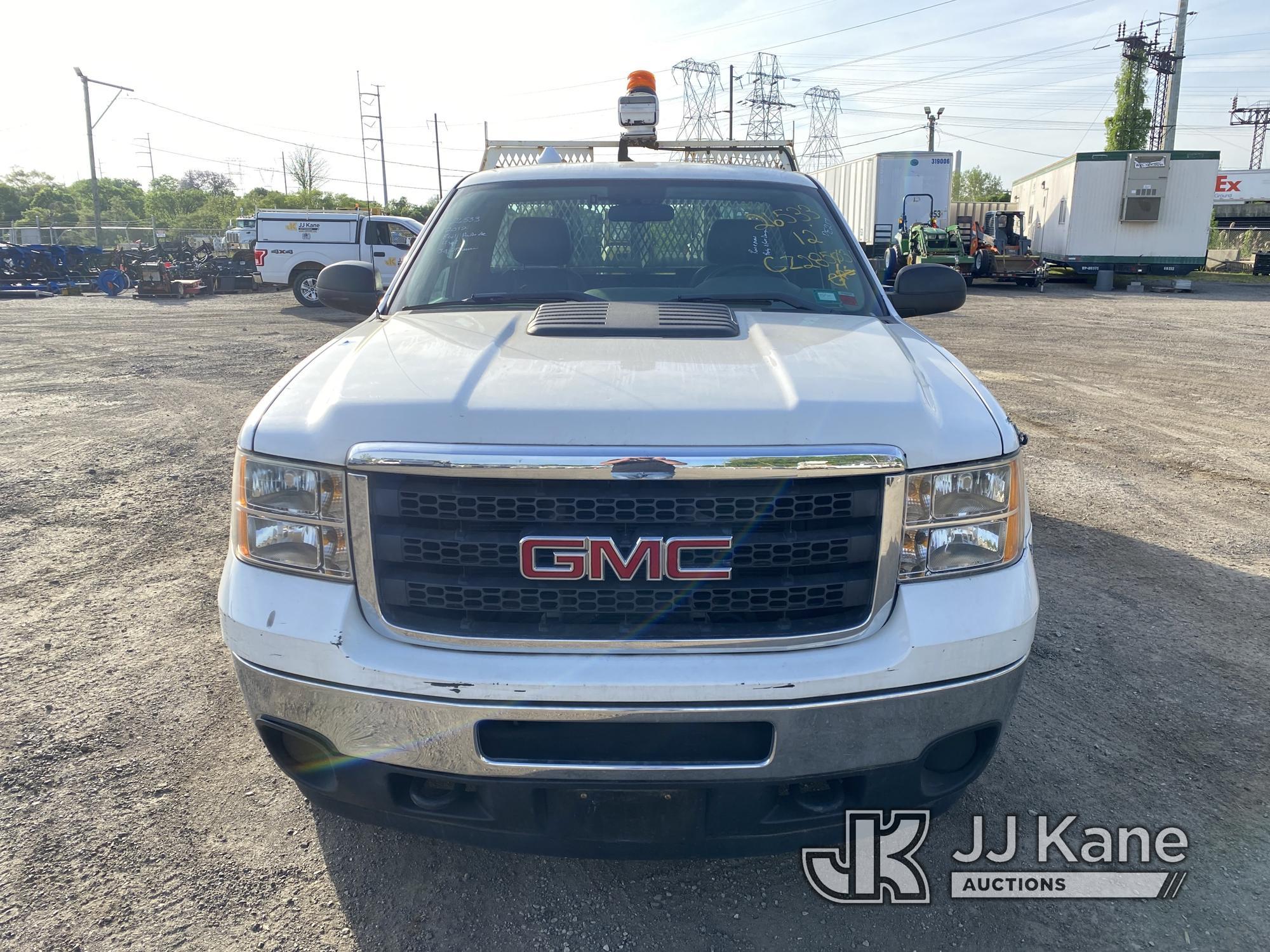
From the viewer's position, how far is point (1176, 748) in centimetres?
299

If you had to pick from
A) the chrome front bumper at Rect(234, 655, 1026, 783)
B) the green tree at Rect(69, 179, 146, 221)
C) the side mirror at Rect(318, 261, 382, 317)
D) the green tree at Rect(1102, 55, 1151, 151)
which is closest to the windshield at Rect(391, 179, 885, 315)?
the side mirror at Rect(318, 261, 382, 317)

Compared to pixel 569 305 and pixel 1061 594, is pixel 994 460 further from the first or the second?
pixel 1061 594

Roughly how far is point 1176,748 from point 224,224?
79769 mm

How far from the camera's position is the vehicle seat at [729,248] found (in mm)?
3398

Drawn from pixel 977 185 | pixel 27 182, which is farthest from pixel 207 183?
pixel 977 185

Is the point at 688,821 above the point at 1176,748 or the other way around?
above

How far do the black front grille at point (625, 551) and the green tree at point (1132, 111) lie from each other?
5267 centimetres

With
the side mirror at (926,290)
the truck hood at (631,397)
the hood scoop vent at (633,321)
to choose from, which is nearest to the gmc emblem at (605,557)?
the truck hood at (631,397)

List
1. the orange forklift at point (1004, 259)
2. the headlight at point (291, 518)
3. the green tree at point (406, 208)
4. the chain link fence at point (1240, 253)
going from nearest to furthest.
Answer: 1. the headlight at point (291, 518)
2. the orange forklift at point (1004, 259)
3. the chain link fence at point (1240, 253)
4. the green tree at point (406, 208)

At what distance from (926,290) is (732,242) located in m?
0.80

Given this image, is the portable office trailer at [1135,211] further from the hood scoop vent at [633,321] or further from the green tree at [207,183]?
the green tree at [207,183]

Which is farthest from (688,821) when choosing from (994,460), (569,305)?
(569,305)

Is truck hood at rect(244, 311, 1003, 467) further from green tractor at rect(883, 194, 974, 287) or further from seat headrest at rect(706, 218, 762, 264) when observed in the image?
green tractor at rect(883, 194, 974, 287)

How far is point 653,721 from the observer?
1865 mm
